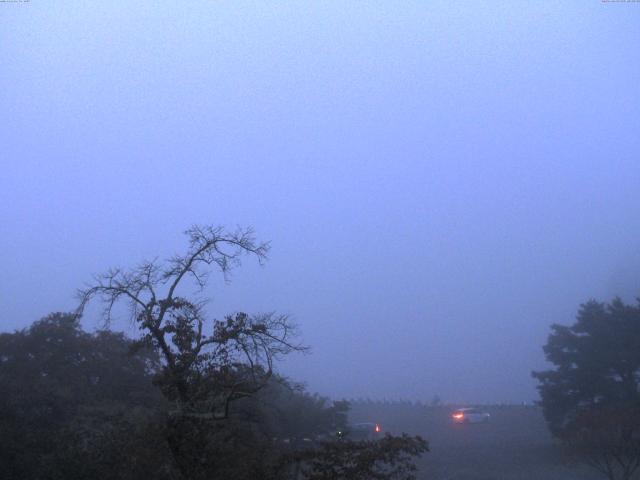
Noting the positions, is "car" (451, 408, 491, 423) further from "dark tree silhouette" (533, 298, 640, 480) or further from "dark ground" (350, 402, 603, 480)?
"dark tree silhouette" (533, 298, 640, 480)

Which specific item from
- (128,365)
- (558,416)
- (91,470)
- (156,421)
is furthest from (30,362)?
(558,416)

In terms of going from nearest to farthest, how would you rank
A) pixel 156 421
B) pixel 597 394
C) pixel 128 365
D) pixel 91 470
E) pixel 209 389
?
pixel 209 389 < pixel 156 421 < pixel 91 470 < pixel 128 365 < pixel 597 394

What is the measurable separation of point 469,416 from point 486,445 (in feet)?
37.0

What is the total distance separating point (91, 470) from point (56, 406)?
896 cm

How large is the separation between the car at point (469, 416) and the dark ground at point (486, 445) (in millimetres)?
710

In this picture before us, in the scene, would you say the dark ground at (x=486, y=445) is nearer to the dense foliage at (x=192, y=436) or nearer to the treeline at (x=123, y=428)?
the treeline at (x=123, y=428)

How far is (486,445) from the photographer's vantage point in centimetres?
Answer: 4388

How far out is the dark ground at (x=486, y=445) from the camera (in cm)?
3544

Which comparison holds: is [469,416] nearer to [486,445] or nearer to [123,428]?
[486,445]

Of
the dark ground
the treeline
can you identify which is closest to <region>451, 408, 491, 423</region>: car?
the dark ground

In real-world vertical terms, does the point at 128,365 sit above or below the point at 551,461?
above

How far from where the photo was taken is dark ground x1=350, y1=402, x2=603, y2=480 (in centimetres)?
3544

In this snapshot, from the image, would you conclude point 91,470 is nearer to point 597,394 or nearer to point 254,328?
point 254,328

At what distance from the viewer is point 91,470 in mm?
13711
